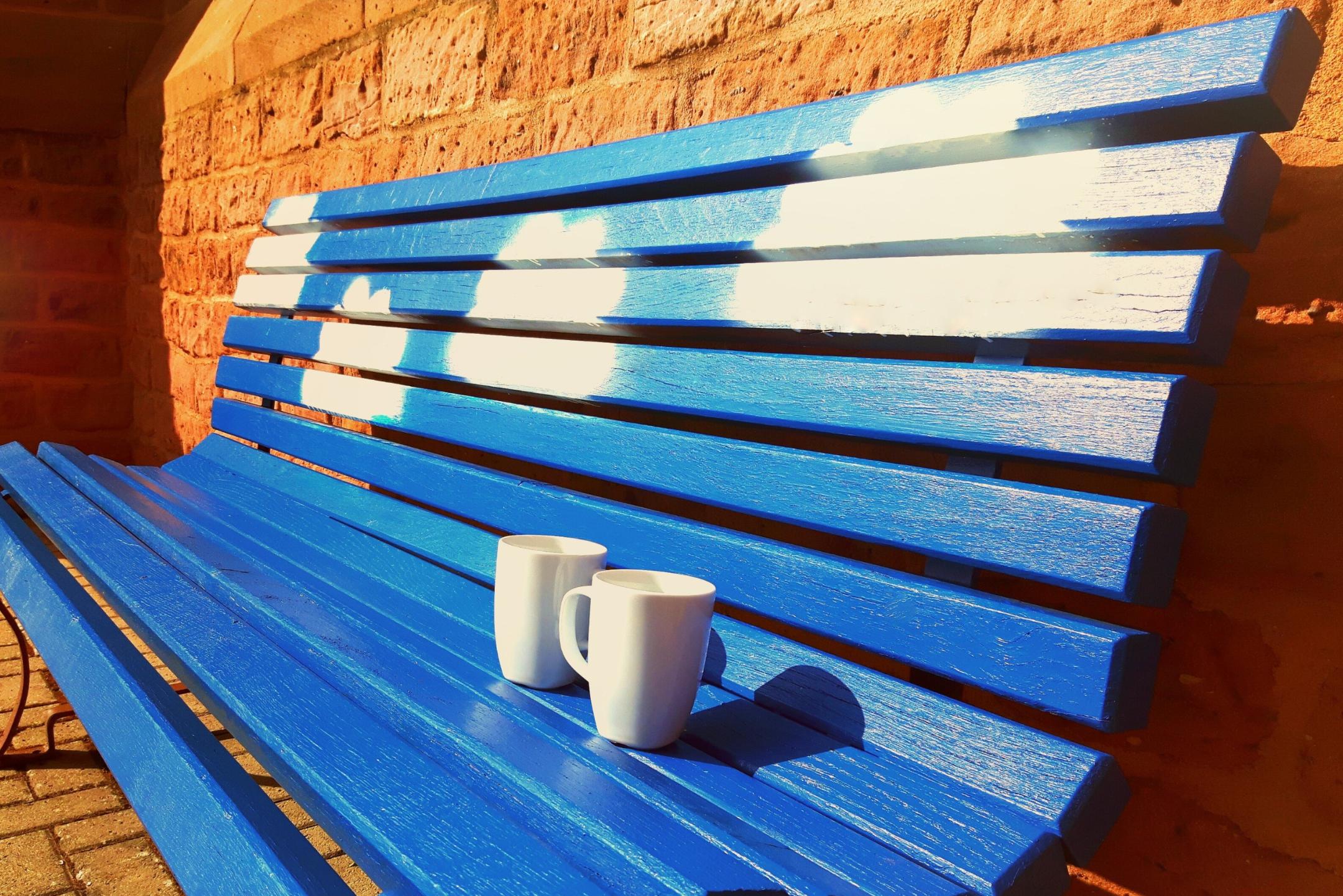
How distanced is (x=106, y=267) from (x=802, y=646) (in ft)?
15.7

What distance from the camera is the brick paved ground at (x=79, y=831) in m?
1.62

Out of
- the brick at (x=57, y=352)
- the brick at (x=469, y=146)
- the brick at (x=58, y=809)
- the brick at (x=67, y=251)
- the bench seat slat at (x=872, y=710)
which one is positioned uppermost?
the brick at (x=469, y=146)

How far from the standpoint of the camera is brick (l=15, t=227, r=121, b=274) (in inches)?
181

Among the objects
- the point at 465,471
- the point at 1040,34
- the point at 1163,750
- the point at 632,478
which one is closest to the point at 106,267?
the point at 465,471

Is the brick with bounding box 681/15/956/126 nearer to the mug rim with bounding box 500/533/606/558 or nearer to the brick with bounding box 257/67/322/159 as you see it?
the mug rim with bounding box 500/533/606/558

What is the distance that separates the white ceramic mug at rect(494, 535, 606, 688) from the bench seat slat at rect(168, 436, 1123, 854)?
9cm

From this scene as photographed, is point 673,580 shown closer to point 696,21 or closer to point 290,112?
point 696,21

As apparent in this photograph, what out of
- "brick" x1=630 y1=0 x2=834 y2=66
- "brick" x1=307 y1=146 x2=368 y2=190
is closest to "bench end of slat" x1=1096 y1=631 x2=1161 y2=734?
"brick" x1=630 y1=0 x2=834 y2=66

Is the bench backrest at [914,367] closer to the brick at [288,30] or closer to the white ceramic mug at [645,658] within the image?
the white ceramic mug at [645,658]

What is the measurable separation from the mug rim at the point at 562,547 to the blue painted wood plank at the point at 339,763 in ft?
0.78

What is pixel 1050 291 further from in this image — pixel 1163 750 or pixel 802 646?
pixel 1163 750

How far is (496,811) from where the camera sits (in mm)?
814

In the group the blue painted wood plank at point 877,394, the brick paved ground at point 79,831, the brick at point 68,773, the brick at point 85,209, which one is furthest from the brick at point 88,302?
the blue painted wood plank at point 877,394

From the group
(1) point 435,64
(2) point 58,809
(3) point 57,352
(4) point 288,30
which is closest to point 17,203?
(3) point 57,352
